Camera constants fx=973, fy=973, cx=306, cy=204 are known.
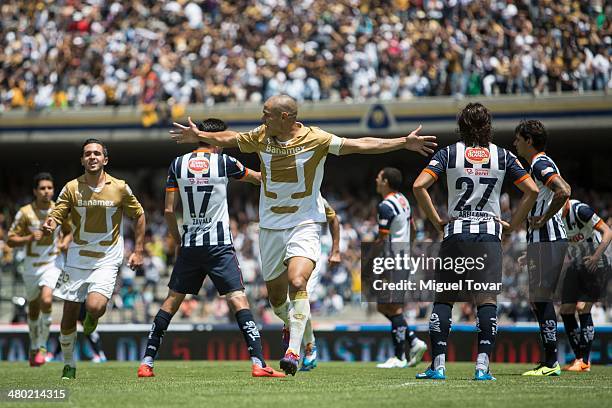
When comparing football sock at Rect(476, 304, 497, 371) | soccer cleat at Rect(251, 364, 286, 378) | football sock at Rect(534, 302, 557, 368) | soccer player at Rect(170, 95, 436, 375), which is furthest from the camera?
football sock at Rect(534, 302, 557, 368)

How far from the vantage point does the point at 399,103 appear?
24250 mm

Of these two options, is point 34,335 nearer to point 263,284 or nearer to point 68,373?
point 68,373

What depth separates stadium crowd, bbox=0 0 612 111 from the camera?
23359 millimetres

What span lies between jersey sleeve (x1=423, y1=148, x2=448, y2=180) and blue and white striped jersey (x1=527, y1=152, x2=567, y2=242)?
1.39 m

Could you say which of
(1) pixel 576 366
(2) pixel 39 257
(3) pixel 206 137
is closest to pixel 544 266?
(1) pixel 576 366

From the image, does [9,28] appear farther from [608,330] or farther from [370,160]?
[608,330]

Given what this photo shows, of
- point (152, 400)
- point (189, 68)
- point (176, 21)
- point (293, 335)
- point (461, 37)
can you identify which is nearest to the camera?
point (152, 400)

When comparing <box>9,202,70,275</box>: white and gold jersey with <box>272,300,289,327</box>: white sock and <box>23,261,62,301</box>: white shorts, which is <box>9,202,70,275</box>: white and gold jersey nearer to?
<box>23,261,62,301</box>: white shorts

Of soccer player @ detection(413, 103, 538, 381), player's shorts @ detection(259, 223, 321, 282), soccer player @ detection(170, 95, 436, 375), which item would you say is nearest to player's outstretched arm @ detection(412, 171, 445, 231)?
soccer player @ detection(413, 103, 538, 381)

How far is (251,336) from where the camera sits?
924 centimetres

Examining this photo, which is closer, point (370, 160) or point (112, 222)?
point (112, 222)

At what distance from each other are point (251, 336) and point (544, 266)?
3337 millimetres

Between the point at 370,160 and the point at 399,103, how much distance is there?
535 centimetres

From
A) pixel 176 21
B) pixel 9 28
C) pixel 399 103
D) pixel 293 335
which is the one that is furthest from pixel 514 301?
pixel 9 28
